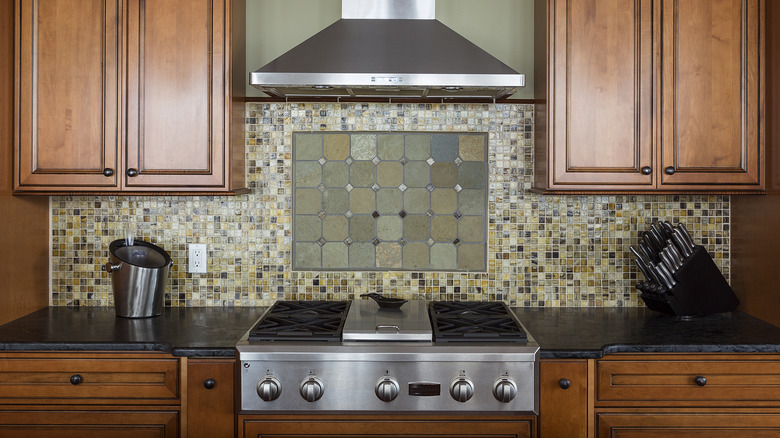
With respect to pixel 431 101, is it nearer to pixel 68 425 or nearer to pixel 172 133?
pixel 172 133

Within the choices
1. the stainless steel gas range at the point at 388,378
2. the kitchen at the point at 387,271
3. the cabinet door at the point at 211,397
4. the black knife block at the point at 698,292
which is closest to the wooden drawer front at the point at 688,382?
the stainless steel gas range at the point at 388,378

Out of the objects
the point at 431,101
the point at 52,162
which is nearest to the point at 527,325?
the point at 431,101

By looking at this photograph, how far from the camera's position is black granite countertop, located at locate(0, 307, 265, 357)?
2004 millimetres

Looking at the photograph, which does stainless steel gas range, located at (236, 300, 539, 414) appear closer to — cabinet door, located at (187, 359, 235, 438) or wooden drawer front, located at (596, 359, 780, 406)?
cabinet door, located at (187, 359, 235, 438)

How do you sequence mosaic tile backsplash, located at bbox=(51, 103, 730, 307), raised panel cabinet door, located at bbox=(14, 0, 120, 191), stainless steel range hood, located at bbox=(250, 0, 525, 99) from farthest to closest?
mosaic tile backsplash, located at bbox=(51, 103, 730, 307), raised panel cabinet door, located at bbox=(14, 0, 120, 191), stainless steel range hood, located at bbox=(250, 0, 525, 99)

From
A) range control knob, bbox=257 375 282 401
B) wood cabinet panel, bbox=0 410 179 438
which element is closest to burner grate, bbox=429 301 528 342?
range control knob, bbox=257 375 282 401

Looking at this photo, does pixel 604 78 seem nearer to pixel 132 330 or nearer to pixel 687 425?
pixel 687 425

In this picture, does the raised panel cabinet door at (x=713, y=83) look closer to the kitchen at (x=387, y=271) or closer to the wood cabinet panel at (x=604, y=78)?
the wood cabinet panel at (x=604, y=78)

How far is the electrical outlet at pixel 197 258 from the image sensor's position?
2.65m

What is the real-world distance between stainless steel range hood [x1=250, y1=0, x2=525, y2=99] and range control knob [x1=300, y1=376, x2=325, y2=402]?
1.02 meters

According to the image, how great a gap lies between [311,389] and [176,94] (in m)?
1.21

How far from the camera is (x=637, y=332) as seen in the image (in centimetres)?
219

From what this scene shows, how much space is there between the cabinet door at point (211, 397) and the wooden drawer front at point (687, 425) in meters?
1.20

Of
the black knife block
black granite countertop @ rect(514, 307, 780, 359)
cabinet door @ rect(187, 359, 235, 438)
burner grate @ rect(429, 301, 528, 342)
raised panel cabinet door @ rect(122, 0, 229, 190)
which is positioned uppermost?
raised panel cabinet door @ rect(122, 0, 229, 190)
